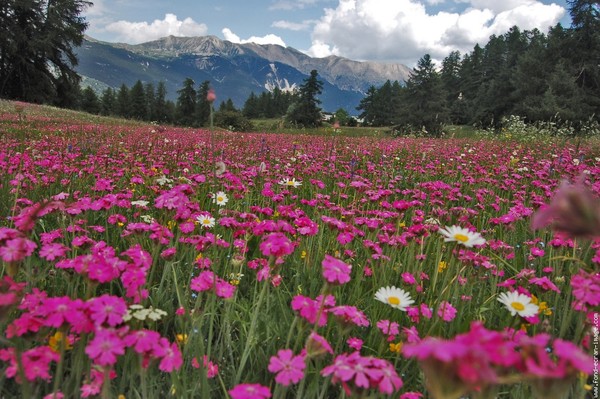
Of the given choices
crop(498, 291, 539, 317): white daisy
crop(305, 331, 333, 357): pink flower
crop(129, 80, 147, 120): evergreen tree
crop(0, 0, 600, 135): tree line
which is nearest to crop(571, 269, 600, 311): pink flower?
crop(498, 291, 539, 317): white daisy

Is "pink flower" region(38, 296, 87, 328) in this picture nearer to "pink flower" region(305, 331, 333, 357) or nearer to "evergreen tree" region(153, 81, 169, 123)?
"pink flower" region(305, 331, 333, 357)

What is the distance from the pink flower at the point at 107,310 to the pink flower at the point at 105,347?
2 centimetres

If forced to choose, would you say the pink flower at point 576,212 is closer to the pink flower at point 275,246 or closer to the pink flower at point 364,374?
the pink flower at point 364,374

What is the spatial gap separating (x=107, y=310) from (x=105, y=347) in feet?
0.29

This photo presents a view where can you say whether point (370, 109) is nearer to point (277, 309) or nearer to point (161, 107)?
point (161, 107)

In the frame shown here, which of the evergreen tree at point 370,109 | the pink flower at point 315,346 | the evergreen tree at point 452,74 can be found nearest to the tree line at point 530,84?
the evergreen tree at point 452,74

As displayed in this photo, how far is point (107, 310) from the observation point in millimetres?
1002

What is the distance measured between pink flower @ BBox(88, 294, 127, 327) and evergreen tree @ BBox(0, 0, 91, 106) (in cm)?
4765

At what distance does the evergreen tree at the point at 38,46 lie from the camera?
39.8 meters

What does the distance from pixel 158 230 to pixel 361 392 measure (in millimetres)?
1102

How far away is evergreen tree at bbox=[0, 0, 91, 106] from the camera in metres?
39.8

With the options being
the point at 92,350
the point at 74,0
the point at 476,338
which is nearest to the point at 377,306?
the point at 92,350

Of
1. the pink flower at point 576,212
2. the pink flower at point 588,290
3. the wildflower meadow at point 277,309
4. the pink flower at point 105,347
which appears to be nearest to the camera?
the pink flower at point 576,212

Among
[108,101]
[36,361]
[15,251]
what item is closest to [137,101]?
[108,101]
